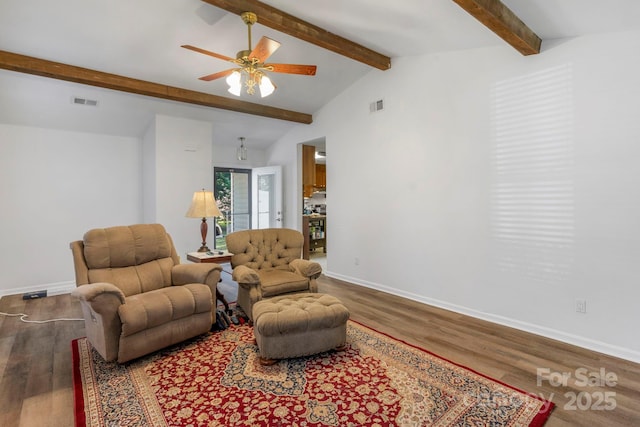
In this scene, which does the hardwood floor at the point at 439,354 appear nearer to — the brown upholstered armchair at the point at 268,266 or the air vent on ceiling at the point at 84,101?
the brown upholstered armchair at the point at 268,266

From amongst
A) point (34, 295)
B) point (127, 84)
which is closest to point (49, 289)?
point (34, 295)

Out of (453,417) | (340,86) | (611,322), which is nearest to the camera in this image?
(453,417)

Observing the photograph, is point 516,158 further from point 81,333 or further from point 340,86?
point 81,333

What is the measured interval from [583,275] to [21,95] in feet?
21.0

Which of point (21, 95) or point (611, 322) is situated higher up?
point (21, 95)

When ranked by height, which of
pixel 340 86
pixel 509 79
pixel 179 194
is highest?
pixel 340 86

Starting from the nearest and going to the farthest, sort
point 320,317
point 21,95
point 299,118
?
point 320,317 → point 21,95 → point 299,118

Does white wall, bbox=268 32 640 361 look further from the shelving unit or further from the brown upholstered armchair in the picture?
the shelving unit

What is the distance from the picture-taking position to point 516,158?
3.21 meters

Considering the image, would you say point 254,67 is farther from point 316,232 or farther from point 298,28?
point 316,232

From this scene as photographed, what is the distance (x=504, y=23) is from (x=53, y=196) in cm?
595

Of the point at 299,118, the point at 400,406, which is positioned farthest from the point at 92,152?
the point at 400,406

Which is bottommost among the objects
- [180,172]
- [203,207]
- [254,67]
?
[203,207]

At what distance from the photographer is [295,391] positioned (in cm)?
218
